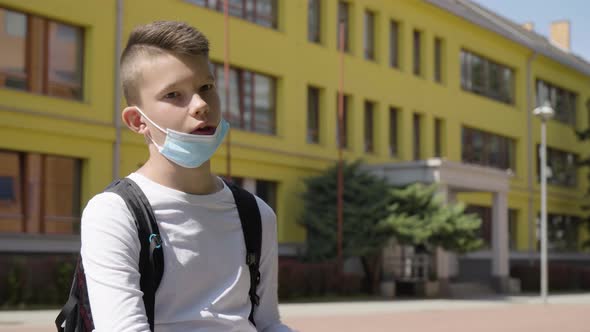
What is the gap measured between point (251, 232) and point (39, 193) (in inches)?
805

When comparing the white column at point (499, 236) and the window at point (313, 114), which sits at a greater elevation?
the window at point (313, 114)

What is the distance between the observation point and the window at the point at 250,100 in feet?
91.8

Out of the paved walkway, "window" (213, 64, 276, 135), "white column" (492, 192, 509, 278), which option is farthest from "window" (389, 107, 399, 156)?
the paved walkway

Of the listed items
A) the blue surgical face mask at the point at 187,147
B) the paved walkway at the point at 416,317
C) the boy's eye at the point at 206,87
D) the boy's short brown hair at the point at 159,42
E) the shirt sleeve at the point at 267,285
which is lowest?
the paved walkway at the point at 416,317

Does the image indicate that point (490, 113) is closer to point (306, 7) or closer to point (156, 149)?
point (306, 7)

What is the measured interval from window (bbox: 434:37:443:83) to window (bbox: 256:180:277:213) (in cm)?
1057

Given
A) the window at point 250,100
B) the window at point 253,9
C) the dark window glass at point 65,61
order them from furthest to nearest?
the window at point 250,100 → the window at point 253,9 → the dark window glass at point 65,61

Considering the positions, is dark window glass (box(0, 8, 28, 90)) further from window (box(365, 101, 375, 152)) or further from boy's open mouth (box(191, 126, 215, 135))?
boy's open mouth (box(191, 126, 215, 135))

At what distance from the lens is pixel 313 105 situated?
3127cm

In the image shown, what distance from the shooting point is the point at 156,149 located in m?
2.42

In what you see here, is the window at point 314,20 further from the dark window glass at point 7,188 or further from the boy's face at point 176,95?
the boy's face at point 176,95

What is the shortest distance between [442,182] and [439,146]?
824 cm

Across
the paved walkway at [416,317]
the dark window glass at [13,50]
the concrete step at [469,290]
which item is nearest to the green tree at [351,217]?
the paved walkway at [416,317]

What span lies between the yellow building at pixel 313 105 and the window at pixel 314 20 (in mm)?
62
